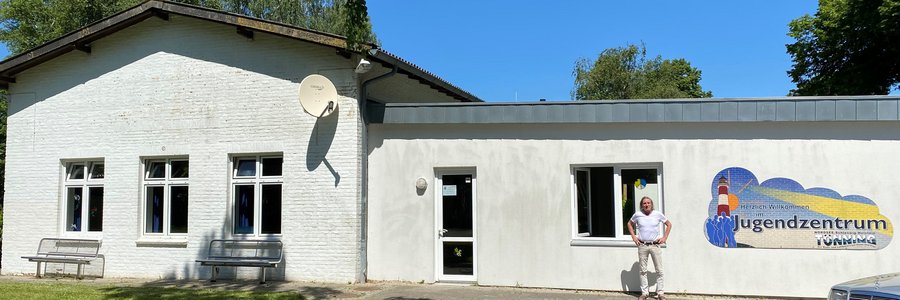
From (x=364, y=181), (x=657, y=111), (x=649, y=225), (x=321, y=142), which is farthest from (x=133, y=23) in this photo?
(x=649, y=225)

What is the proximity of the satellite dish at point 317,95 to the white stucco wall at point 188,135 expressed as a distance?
0.94 feet

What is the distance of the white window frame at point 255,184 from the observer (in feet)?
36.2

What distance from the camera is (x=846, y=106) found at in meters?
8.69

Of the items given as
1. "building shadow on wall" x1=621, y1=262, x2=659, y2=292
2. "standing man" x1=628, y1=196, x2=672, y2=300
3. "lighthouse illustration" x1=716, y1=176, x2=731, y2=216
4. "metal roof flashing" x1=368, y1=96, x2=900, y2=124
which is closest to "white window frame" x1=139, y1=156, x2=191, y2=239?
"metal roof flashing" x1=368, y1=96, x2=900, y2=124

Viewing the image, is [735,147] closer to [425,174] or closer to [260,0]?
[425,174]

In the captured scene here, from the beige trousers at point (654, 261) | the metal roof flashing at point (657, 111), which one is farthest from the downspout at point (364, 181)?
the beige trousers at point (654, 261)

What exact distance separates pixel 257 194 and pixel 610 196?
5.71m

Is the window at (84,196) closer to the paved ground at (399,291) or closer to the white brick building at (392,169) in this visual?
the white brick building at (392,169)

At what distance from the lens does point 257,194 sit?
36.5ft

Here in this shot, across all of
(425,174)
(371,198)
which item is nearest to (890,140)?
(425,174)

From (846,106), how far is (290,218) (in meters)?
8.19

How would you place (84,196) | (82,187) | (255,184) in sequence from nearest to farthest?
(255,184) < (84,196) < (82,187)

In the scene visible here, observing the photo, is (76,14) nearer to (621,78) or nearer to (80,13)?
(80,13)

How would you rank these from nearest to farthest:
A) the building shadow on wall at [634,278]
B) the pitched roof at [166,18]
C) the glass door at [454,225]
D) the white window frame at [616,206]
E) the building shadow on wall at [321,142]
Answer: the building shadow on wall at [634,278] → the white window frame at [616,206] → the pitched roof at [166,18] → the glass door at [454,225] → the building shadow on wall at [321,142]
